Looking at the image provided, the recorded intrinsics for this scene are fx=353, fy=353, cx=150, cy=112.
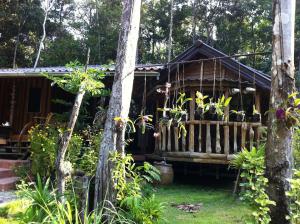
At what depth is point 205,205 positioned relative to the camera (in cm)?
705

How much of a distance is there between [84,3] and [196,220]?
2741 centimetres

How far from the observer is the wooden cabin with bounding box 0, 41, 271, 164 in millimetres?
9102

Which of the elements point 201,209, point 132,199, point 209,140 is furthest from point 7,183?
point 209,140

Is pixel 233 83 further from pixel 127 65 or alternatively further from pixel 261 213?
pixel 261 213

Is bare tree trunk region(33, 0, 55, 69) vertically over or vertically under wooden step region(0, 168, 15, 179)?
over

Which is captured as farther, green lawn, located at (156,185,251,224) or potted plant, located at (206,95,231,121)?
green lawn, located at (156,185,251,224)

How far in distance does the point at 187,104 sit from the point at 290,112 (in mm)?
6310

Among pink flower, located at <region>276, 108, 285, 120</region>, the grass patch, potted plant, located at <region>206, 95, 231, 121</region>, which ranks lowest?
the grass patch

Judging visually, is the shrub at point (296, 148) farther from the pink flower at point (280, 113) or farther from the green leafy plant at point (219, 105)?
the pink flower at point (280, 113)

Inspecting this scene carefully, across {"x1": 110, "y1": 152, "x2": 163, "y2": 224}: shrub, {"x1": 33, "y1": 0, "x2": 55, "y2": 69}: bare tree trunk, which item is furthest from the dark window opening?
{"x1": 33, "y1": 0, "x2": 55, "y2": 69}: bare tree trunk

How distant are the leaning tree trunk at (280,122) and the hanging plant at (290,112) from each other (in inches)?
3.1

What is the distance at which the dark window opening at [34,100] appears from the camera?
41.2 feet

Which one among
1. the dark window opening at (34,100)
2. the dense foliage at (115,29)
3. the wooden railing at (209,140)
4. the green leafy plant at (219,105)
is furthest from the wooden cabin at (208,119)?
the dense foliage at (115,29)

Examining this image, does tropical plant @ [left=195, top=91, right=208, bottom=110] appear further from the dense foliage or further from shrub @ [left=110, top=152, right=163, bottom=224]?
the dense foliage
